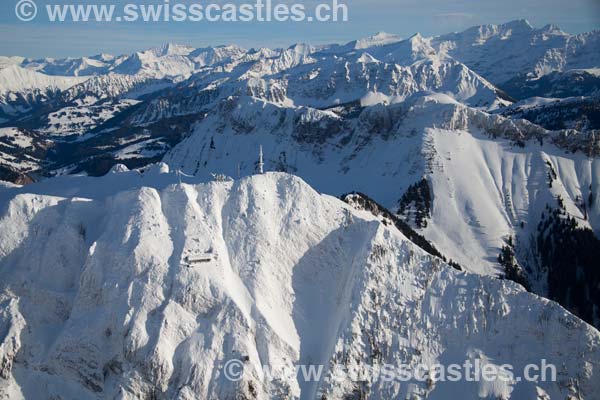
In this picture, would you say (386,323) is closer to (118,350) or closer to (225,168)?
(118,350)

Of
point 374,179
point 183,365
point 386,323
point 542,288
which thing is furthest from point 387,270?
point 374,179

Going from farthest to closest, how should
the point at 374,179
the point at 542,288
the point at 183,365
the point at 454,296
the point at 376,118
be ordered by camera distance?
the point at 376,118 → the point at 374,179 → the point at 542,288 → the point at 454,296 → the point at 183,365

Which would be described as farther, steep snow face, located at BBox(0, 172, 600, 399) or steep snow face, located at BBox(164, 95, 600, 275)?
steep snow face, located at BBox(164, 95, 600, 275)

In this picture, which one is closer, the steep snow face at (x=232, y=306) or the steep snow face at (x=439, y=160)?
the steep snow face at (x=232, y=306)

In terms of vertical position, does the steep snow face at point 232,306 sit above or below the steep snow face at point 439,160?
below

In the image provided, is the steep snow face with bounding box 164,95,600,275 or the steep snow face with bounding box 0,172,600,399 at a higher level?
the steep snow face with bounding box 164,95,600,275

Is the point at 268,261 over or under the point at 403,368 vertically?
over

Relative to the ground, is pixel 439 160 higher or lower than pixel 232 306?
higher

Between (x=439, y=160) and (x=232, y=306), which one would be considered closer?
(x=232, y=306)
